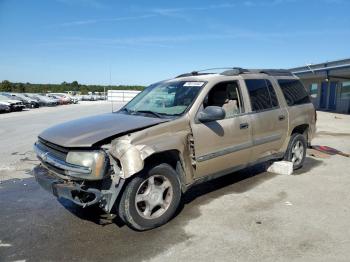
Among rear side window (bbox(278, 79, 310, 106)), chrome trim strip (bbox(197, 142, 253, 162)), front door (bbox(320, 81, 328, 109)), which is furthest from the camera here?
front door (bbox(320, 81, 328, 109))

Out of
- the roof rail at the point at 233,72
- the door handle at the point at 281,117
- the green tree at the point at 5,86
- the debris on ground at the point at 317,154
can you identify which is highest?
the green tree at the point at 5,86

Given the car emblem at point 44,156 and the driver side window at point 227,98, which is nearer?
the car emblem at point 44,156

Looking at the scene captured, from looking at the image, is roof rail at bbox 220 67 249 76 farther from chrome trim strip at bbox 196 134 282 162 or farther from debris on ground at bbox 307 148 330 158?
debris on ground at bbox 307 148 330 158

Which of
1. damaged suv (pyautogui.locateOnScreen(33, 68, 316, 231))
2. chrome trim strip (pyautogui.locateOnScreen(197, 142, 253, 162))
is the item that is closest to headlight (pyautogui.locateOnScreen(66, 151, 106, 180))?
damaged suv (pyautogui.locateOnScreen(33, 68, 316, 231))

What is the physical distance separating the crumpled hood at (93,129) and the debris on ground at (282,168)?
3.22 meters

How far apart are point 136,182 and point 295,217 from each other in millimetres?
2158

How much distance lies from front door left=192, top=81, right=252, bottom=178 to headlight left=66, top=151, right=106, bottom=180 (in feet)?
4.46

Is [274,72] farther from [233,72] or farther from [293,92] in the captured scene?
[233,72]

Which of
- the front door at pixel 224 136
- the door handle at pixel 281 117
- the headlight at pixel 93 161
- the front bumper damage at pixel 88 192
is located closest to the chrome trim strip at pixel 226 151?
the front door at pixel 224 136

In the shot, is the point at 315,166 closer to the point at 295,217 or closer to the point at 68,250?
the point at 295,217

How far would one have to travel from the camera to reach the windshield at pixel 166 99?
5082mm

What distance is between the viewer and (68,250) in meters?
3.83

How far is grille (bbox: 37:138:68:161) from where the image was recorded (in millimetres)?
4215

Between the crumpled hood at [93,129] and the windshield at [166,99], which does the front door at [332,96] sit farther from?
the crumpled hood at [93,129]
